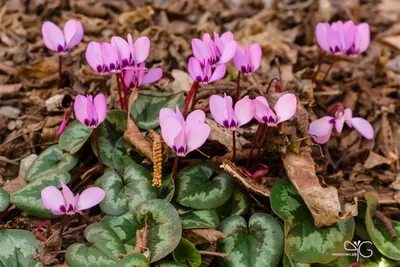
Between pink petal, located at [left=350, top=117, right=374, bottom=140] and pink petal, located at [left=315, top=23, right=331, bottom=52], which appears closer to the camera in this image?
pink petal, located at [left=350, top=117, right=374, bottom=140]

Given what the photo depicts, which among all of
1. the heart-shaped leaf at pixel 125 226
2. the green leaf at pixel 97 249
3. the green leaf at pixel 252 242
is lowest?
the green leaf at pixel 252 242

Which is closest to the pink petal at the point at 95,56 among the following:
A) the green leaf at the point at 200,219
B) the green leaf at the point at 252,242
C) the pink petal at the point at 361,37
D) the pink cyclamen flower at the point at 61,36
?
the pink cyclamen flower at the point at 61,36

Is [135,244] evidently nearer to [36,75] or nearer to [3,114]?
[3,114]

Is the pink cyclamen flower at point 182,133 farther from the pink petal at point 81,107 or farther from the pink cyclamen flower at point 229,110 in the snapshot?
the pink petal at point 81,107

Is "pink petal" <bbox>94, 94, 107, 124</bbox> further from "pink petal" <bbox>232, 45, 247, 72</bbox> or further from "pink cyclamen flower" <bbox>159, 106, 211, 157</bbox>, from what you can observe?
"pink petal" <bbox>232, 45, 247, 72</bbox>

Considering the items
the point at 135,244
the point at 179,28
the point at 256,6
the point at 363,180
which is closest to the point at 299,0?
the point at 256,6

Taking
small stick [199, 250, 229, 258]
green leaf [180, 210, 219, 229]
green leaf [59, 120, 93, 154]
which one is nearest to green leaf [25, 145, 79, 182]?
green leaf [59, 120, 93, 154]
